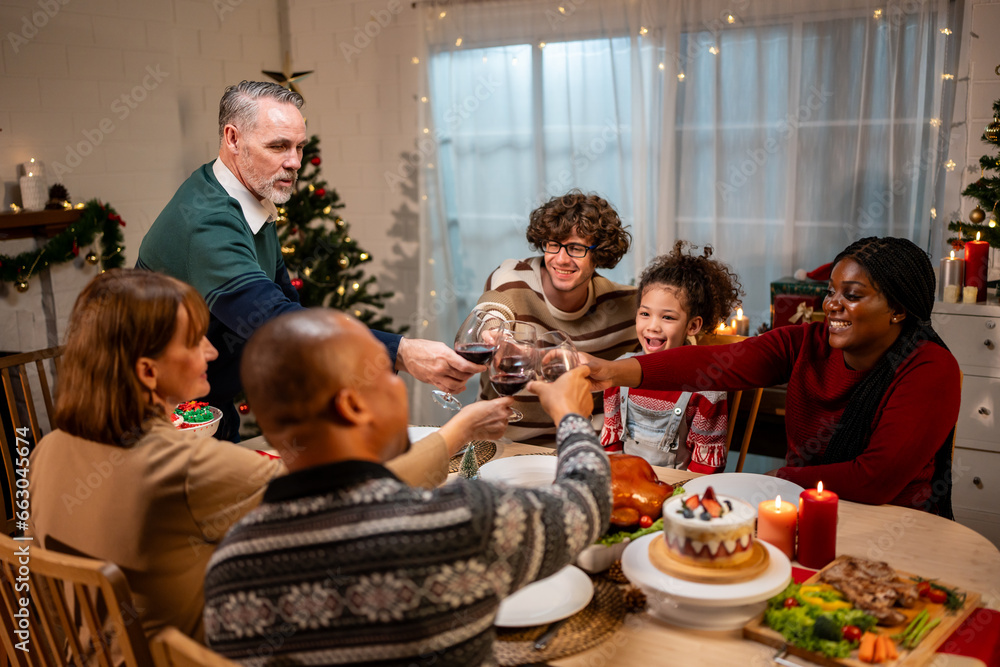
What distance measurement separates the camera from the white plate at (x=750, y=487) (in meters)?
1.65

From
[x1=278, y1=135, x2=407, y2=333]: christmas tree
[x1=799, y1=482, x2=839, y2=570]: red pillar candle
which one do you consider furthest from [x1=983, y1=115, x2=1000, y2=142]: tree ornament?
[x1=278, y1=135, x2=407, y2=333]: christmas tree

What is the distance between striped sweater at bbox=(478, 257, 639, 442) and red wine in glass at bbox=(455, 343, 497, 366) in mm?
868

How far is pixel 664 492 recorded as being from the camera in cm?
158

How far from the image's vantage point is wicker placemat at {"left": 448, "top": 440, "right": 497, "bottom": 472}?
1.93 meters

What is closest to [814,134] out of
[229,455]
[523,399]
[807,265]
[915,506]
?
[807,265]

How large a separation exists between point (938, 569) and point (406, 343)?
1.19 metres

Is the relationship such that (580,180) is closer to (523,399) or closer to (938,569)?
(523,399)

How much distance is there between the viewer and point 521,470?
1.77 m

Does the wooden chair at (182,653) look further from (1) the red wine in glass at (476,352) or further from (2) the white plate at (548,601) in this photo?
(1) the red wine in glass at (476,352)

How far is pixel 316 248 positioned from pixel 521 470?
9.16 ft

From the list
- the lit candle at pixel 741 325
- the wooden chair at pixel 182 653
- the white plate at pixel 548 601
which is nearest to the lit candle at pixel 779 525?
the white plate at pixel 548 601

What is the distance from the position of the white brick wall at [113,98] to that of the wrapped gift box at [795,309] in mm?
3001

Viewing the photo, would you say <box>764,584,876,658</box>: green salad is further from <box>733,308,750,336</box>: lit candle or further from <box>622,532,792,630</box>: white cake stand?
<box>733,308,750,336</box>: lit candle

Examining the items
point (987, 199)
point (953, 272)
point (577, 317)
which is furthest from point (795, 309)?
point (577, 317)
